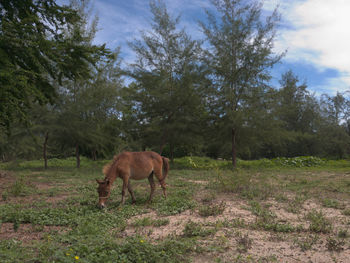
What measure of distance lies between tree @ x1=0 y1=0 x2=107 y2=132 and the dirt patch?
11.5 ft

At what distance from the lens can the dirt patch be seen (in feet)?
15.7

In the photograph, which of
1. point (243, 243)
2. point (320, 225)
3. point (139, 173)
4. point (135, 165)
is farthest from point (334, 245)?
point (135, 165)

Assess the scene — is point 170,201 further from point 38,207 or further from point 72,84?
point 72,84

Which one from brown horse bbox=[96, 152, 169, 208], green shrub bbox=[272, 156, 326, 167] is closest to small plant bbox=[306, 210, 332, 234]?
brown horse bbox=[96, 152, 169, 208]

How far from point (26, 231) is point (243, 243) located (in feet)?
12.5

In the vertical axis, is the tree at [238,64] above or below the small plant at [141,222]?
above

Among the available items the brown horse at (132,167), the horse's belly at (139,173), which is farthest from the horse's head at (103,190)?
the horse's belly at (139,173)

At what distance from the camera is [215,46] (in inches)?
706

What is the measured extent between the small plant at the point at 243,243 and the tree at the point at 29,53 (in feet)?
20.4

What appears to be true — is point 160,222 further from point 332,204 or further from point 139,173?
point 332,204

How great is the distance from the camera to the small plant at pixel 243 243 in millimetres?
4090

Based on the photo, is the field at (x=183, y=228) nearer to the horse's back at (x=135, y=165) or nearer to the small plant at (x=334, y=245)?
the small plant at (x=334, y=245)

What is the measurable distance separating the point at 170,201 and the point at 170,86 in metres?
12.3

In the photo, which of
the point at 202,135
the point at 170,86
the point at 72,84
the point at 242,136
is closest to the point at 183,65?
the point at 170,86
